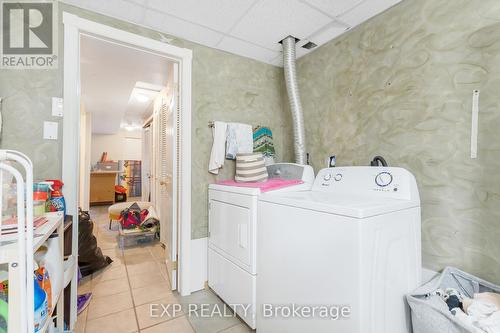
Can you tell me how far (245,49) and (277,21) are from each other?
19.4 inches

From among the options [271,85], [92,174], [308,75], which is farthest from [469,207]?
[92,174]

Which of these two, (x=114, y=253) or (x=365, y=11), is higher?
(x=365, y=11)

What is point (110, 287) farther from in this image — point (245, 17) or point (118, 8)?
point (245, 17)

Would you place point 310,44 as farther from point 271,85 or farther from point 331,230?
point 331,230

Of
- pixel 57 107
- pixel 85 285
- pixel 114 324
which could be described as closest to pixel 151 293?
pixel 114 324

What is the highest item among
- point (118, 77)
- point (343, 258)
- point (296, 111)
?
point (118, 77)

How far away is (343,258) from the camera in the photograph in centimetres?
99

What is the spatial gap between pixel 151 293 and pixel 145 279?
0.29m

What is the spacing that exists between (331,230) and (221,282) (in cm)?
118

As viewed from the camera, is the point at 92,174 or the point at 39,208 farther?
the point at 92,174

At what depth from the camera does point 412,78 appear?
150 cm

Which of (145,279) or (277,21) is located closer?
(277,21)
